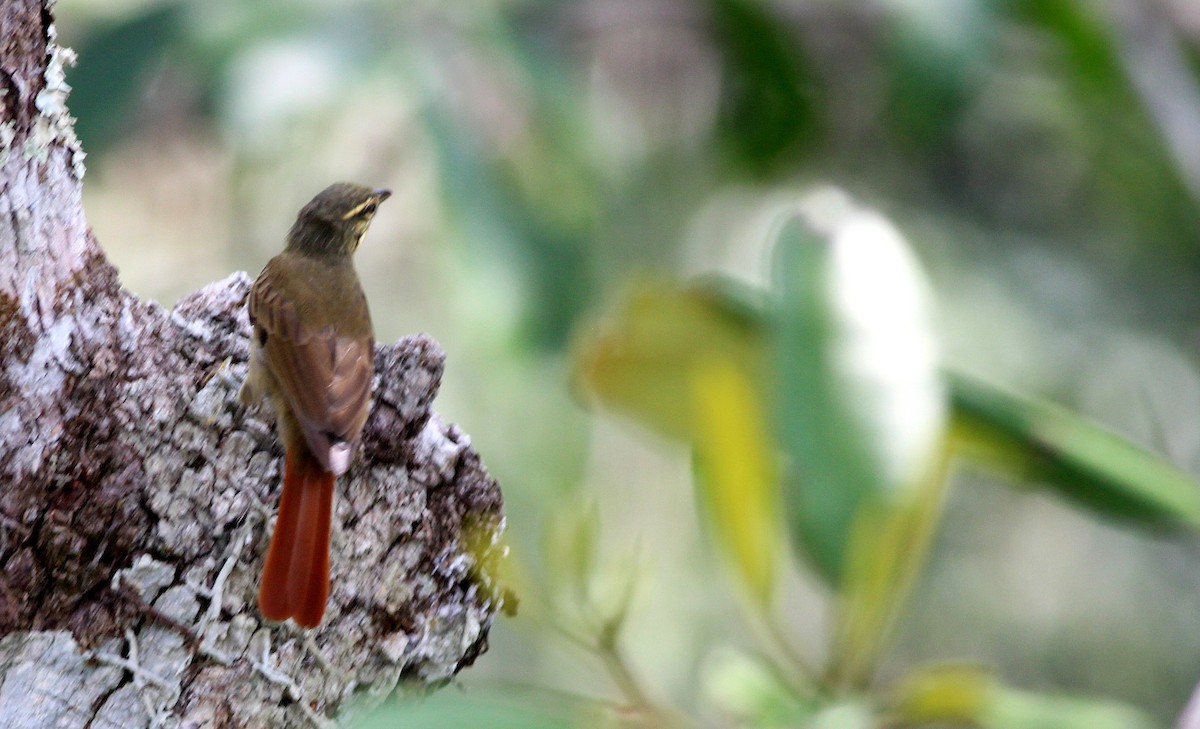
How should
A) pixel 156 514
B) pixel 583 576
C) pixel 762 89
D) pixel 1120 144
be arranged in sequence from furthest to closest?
pixel 1120 144
pixel 762 89
pixel 156 514
pixel 583 576

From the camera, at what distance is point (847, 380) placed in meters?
1.82

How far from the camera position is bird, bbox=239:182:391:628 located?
1.71 meters

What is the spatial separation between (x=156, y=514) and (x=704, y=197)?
339 cm

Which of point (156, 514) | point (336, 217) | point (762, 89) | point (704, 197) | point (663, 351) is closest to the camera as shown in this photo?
point (156, 514)

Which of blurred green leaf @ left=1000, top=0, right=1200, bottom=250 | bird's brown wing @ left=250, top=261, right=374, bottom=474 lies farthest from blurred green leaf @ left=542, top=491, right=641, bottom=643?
blurred green leaf @ left=1000, top=0, right=1200, bottom=250

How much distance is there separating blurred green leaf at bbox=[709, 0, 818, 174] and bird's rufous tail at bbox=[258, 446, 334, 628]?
2.83 metres

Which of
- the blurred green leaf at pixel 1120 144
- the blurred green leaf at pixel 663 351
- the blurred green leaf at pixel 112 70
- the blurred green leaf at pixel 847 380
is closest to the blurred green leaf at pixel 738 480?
the blurred green leaf at pixel 847 380

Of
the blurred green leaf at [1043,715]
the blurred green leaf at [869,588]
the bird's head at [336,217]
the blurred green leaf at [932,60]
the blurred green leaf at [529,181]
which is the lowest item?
the blurred green leaf at [1043,715]

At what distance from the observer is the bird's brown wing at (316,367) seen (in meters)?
1.86

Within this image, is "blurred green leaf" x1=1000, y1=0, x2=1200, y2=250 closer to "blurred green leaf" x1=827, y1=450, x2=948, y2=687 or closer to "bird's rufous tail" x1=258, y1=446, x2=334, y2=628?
"blurred green leaf" x1=827, y1=450, x2=948, y2=687

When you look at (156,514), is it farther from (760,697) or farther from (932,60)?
(932,60)

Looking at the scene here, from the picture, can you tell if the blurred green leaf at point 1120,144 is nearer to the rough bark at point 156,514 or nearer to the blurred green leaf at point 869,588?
the blurred green leaf at point 869,588

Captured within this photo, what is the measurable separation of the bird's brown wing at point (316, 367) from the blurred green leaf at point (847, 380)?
566 millimetres

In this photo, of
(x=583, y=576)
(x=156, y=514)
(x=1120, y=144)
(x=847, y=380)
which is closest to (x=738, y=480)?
(x=847, y=380)
